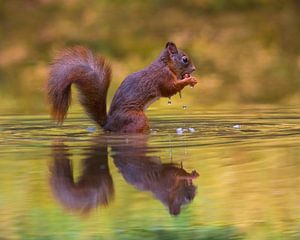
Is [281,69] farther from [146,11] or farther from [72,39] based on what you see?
[146,11]

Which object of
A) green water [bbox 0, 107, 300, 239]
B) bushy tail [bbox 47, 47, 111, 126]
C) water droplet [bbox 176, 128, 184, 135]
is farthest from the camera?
bushy tail [bbox 47, 47, 111, 126]

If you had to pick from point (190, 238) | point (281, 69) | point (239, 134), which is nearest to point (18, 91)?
point (281, 69)

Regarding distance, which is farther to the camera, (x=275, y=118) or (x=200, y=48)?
(x=200, y=48)

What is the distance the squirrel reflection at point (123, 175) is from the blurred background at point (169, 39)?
101 inches

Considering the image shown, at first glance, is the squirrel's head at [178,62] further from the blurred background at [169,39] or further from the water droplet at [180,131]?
the blurred background at [169,39]

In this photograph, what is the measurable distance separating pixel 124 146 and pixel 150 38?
10.6m

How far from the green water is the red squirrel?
0.55ft

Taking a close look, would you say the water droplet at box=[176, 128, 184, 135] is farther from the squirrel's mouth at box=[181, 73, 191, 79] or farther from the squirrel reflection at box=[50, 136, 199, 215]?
the squirrel's mouth at box=[181, 73, 191, 79]

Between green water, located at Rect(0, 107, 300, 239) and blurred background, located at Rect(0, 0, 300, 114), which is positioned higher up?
blurred background, located at Rect(0, 0, 300, 114)

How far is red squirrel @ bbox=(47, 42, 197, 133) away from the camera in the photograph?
7637 mm

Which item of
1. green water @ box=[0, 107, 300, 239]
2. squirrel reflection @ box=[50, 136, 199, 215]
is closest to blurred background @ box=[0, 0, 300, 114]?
green water @ box=[0, 107, 300, 239]

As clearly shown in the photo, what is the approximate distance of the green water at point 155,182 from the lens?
4.56 meters

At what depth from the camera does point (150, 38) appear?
1750 cm

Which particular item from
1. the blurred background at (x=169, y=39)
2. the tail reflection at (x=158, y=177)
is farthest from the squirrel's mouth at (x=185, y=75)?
the tail reflection at (x=158, y=177)
